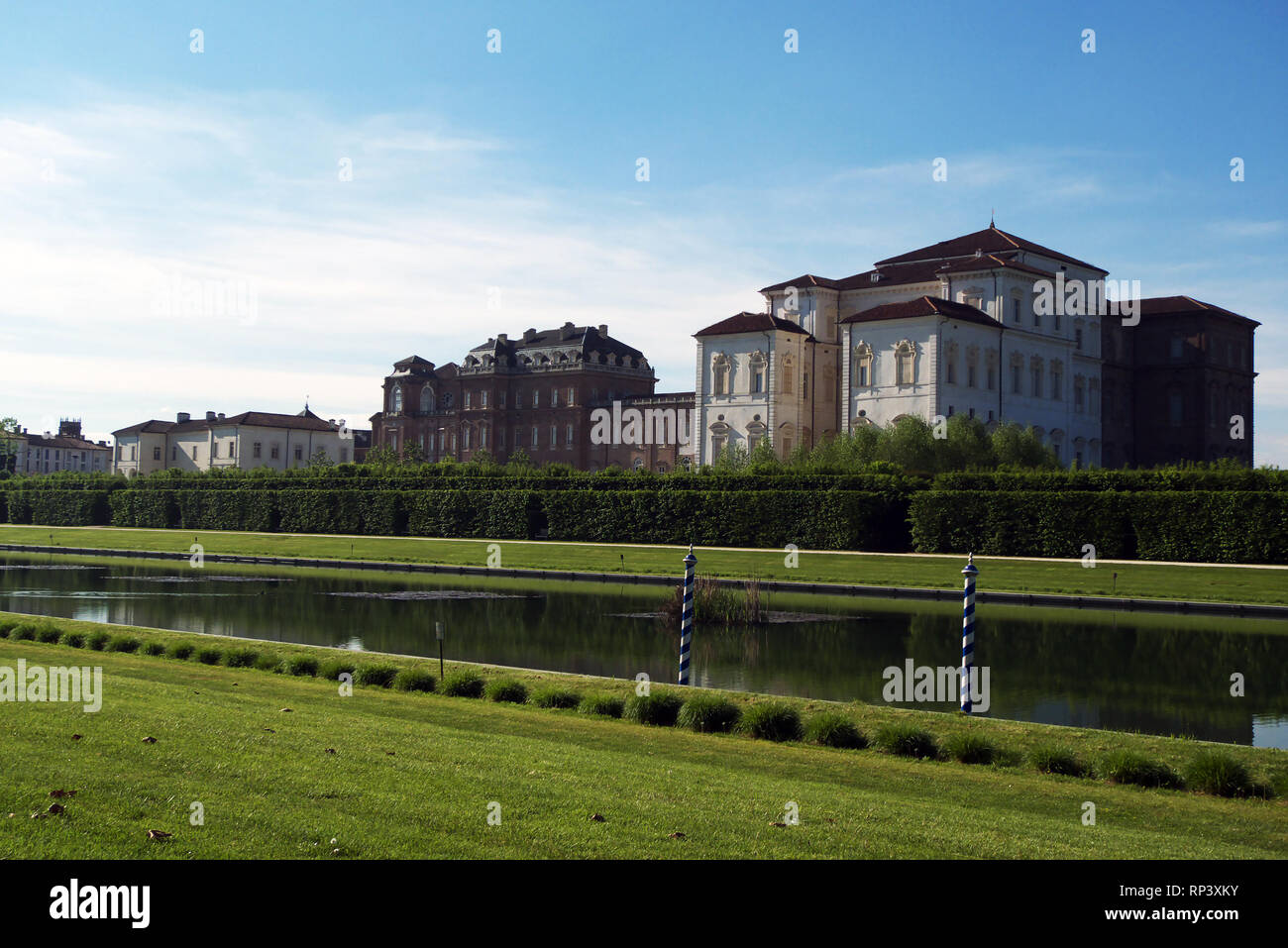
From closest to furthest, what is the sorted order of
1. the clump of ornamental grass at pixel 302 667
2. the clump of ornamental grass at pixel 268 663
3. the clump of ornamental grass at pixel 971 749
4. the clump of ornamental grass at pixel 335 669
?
1. the clump of ornamental grass at pixel 971 749
2. the clump of ornamental grass at pixel 335 669
3. the clump of ornamental grass at pixel 302 667
4. the clump of ornamental grass at pixel 268 663

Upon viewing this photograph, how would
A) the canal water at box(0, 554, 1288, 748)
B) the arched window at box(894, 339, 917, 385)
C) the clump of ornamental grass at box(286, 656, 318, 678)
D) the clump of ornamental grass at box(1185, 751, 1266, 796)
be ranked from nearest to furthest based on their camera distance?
1. the clump of ornamental grass at box(1185, 751, 1266, 796)
2. the canal water at box(0, 554, 1288, 748)
3. the clump of ornamental grass at box(286, 656, 318, 678)
4. the arched window at box(894, 339, 917, 385)

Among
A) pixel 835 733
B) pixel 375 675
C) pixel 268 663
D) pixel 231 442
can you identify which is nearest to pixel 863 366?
pixel 268 663

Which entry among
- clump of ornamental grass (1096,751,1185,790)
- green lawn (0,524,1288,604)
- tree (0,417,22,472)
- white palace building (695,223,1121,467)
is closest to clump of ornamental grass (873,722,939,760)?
clump of ornamental grass (1096,751,1185,790)

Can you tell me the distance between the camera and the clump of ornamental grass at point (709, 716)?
14.2 meters

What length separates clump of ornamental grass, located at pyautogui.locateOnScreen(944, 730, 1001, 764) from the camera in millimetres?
12727

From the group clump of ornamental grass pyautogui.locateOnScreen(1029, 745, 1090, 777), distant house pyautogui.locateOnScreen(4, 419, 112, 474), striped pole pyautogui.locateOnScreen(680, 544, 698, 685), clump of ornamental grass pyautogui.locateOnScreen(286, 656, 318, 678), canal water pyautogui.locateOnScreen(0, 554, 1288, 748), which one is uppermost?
distant house pyautogui.locateOnScreen(4, 419, 112, 474)

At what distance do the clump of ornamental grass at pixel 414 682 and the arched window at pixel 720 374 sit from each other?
6773 centimetres

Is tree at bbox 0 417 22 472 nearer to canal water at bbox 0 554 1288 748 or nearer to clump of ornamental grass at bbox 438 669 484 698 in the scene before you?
canal water at bbox 0 554 1288 748

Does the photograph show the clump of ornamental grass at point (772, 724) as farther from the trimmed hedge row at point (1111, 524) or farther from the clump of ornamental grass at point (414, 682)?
the trimmed hedge row at point (1111, 524)

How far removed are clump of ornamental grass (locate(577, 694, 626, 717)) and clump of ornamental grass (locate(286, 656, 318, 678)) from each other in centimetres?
473

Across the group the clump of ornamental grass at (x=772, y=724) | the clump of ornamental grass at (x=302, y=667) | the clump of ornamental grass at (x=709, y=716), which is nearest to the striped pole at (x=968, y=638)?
the clump of ornamental grass at (x=772, y=724)

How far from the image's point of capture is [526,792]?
904 centimetres

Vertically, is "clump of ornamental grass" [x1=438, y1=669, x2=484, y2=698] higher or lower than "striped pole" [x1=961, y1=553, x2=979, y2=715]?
lower

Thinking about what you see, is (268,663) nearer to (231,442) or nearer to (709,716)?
(709,716)
